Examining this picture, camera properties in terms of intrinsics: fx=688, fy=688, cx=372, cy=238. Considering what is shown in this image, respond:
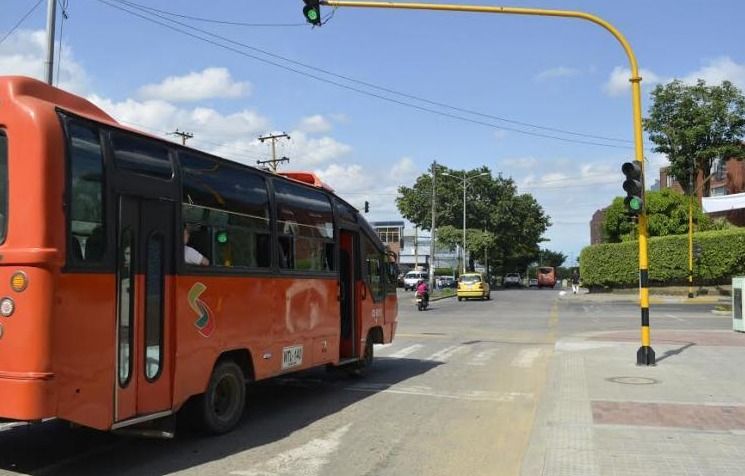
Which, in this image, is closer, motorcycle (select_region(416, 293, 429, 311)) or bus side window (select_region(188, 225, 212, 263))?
bus side window (select_region(188, 225, 212, 263))

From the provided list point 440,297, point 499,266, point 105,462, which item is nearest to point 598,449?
point 105,462

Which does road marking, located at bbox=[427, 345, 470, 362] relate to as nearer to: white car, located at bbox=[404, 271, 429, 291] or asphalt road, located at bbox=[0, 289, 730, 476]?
asphalt road, located at bbox=[0, 289, 730, 476]

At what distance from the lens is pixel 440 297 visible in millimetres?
48625

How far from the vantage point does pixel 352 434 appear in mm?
7586

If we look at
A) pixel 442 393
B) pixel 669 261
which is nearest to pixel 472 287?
pixel 669 261

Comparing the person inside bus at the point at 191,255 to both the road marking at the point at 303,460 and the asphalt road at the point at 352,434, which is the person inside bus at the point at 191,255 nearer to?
the asphalt road at the point at 352,434

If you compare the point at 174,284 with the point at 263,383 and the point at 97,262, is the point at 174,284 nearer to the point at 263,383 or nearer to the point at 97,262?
the point at 97,262

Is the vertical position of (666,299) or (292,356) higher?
(292,356)

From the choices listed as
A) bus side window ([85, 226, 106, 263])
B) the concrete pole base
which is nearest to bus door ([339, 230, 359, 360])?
the concrete pole base

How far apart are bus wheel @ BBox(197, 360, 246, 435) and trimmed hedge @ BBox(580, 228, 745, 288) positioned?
1626 inches

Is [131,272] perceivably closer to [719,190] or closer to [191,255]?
[191,255]

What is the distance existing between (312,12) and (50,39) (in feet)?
20.9

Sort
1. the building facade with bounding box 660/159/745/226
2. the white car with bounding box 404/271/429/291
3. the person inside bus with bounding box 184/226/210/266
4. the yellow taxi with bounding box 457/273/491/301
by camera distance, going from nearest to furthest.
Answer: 1. the person inside bus with bounding box 184/226/210/266
2. the yellow taxi with bounding box 457/273/491/301
3. the building facade with bounding box 660/159/745/226
4. the white car with bounding box 404/271/429/291

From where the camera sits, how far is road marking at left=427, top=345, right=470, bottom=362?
48.2 ft
